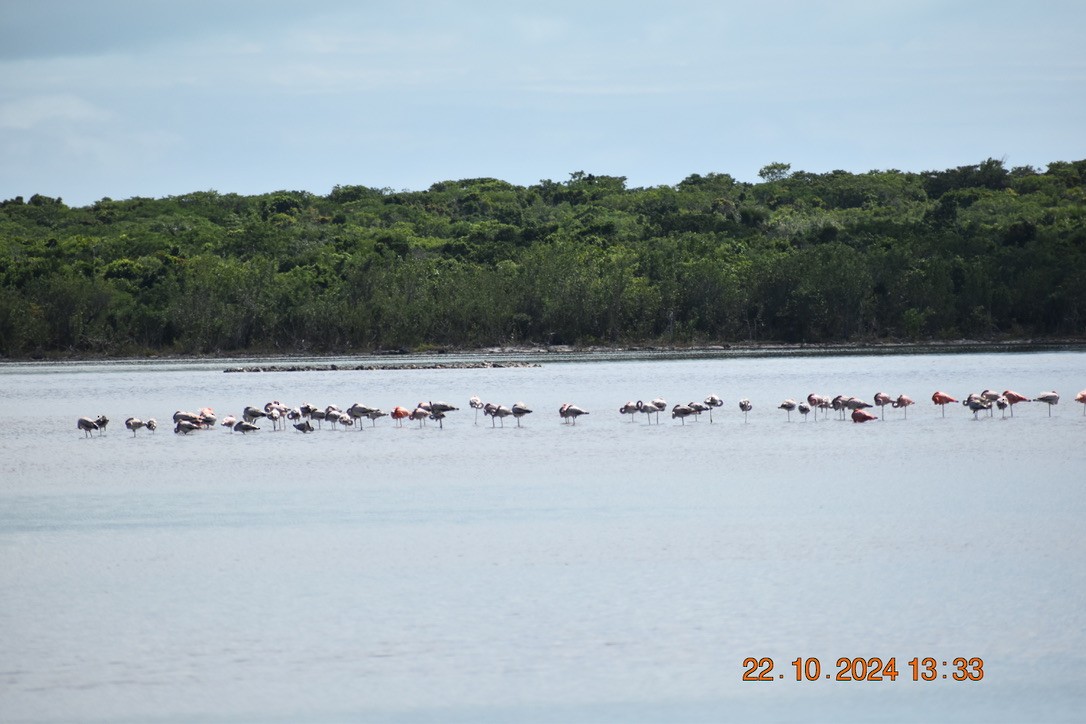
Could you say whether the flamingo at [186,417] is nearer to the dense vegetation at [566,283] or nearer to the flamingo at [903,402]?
the flamingo at [903,402]

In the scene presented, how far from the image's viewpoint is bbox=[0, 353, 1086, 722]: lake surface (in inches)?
380

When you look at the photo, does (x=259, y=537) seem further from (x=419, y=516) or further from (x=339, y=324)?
(x=339, y=324)

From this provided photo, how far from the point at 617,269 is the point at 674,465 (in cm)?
7006

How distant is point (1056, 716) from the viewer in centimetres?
889

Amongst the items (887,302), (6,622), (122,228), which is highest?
(122,228)

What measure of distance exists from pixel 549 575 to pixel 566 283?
7582 cm

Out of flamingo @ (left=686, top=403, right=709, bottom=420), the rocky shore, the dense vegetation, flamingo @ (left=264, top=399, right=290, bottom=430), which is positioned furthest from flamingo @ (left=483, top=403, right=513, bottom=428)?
the dense vegetation

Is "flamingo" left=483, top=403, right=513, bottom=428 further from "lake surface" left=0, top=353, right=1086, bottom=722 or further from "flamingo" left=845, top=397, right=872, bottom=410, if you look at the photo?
"flamingo" left=845, top=397, right=872, bottom=410

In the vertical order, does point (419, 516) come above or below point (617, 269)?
below

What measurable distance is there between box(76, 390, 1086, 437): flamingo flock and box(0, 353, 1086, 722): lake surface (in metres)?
1.59

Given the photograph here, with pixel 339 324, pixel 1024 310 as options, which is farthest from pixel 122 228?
pixel 1024 310
